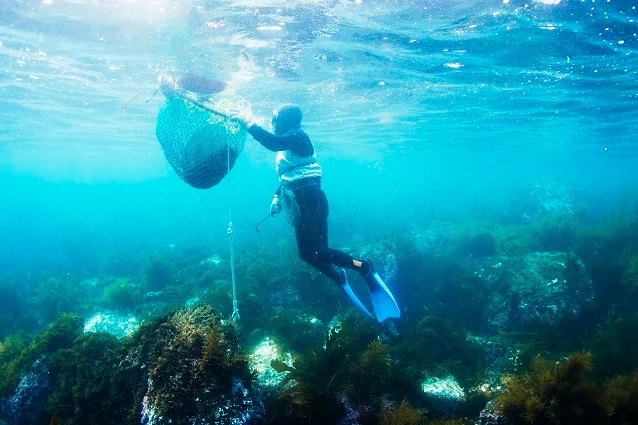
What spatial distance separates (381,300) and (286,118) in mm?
4507

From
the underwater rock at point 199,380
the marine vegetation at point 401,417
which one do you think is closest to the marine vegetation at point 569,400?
the marine vegetation at point 401,417

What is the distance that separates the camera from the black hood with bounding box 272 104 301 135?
256 inches

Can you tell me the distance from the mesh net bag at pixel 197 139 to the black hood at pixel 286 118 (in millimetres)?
855

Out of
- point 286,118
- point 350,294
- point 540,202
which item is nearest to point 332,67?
point 286,118

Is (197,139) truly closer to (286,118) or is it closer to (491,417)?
Result: (286,118)

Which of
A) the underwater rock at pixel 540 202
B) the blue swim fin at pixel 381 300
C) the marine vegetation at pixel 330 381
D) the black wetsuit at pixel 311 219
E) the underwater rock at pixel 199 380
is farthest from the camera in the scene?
the underwater rock at pixel 540 202

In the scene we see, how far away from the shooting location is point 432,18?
370 inches

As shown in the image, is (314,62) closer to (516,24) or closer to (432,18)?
(432,18)

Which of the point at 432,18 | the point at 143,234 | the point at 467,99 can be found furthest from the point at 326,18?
the point at 143,234

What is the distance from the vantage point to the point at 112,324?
37.8ft

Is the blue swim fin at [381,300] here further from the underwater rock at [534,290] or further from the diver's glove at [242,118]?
the underwater rock at [534,290]

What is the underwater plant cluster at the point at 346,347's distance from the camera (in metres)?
3.74

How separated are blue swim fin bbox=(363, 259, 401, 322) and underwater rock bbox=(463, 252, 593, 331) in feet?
14.1

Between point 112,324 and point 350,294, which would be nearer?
point 350,294
